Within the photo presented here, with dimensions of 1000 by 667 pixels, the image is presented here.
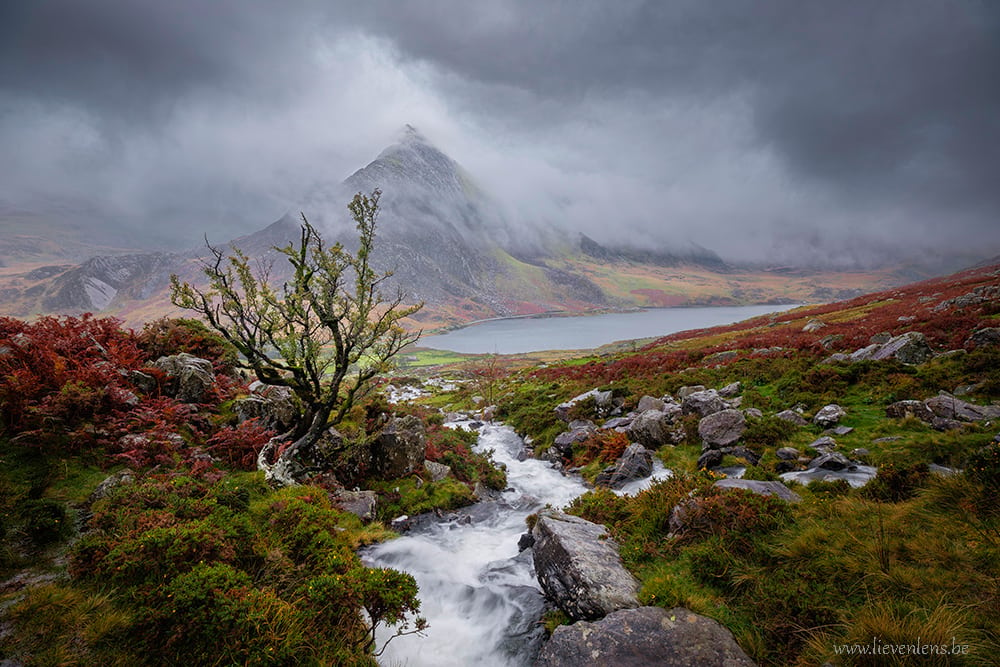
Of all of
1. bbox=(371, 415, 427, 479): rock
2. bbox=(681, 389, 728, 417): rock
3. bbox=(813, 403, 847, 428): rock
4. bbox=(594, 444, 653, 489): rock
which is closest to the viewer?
bbox=(813, 403, 847, 428): rock

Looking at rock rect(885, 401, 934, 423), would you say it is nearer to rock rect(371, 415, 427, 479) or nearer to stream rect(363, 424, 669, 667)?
stream rect(363, 424, 669, 667)

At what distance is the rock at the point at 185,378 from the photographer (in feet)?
44.0

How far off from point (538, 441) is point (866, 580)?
1611 centimetres

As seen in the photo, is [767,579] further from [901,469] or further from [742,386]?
[742,386]

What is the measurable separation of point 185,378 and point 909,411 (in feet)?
79.0

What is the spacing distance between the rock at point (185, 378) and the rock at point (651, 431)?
16.8m

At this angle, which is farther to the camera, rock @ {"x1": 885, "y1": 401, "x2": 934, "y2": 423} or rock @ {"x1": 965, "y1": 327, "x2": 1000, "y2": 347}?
rock @ {"x1": 965, "y1": 327, "x2": 1000, "y2": 347}

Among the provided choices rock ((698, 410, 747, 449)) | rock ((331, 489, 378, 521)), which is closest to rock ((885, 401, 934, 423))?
rock ((698, 410, 747, 449))

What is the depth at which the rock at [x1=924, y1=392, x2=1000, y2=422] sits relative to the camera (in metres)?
10.6

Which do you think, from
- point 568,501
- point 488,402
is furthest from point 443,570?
point 488,402

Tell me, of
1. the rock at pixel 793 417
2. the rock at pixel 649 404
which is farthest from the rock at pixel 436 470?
the rock at pixel 793 417

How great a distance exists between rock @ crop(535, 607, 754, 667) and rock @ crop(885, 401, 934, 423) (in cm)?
1111

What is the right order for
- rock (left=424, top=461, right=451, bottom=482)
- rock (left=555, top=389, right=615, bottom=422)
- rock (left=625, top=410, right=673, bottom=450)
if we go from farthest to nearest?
rock (left=555, top=389, right=615, bottom=422), rock (left=625, top=410, right=673, bottom=450), rock (left=424, top=461, right=451, bottom=482)

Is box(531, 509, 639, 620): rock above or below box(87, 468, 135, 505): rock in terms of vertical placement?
below
